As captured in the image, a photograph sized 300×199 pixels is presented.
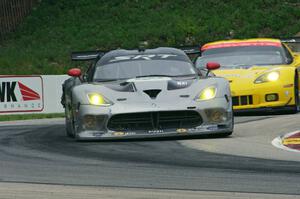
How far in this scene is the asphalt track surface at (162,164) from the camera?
6.86m

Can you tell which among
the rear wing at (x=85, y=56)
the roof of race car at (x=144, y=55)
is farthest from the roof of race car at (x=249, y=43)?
the roof of race car at (x=144, y=55)

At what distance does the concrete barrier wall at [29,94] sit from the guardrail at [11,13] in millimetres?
16211

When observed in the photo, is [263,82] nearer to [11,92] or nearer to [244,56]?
[244,56]

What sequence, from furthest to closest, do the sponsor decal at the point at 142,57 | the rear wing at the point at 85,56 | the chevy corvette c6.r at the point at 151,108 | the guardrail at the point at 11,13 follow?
the guardrail at the point at 11,13 < the rear wing at the point at 85,56 < the sponsor decal at the point at 142,57 < the chevy corvette c6.r at the point at 151,108

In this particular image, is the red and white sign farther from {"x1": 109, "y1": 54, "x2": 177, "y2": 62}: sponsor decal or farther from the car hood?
the car hood

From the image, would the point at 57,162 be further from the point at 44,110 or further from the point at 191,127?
the point at 44,110

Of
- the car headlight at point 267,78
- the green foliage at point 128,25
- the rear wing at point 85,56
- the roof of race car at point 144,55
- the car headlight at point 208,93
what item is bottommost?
the green foliage at point 128,25

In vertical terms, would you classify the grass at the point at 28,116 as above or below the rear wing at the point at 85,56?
below

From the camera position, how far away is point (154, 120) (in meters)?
10.5

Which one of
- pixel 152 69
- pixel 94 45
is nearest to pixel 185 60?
pixel 152 69

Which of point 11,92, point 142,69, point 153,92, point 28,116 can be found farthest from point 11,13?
point 153,92

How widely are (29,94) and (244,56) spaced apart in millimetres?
6420

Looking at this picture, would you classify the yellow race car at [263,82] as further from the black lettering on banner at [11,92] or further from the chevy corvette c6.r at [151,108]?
the black lettering on banner at [11,92]

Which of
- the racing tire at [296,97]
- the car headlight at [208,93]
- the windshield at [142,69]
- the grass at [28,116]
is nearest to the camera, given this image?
the car headlight at [208,93]
